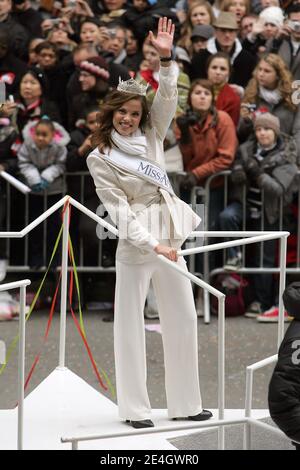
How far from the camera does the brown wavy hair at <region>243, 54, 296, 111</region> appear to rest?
1131cm

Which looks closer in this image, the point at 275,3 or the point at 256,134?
the point at 256,134

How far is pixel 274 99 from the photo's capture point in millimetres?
11359

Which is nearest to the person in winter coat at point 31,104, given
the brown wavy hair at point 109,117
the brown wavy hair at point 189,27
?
the brown wavy hair at point 189,27

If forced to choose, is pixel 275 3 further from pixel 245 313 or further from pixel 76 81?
pixel 245 313

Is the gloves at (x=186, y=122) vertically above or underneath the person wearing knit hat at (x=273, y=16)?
underneath

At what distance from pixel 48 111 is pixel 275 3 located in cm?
237

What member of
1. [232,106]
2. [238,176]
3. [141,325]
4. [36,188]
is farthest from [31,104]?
[141,325]

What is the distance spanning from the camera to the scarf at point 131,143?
7242 mm

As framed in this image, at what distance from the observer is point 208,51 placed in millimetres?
12031

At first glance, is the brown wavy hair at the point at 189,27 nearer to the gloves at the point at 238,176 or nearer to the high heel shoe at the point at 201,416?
the gloves at the point at 238,176

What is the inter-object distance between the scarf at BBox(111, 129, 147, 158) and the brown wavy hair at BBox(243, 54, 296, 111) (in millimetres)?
4203

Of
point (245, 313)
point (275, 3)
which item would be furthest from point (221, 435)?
point (275, 3)

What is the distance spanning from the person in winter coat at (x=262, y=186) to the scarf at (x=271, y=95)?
9.9 inches

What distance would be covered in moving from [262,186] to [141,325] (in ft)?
13.5
